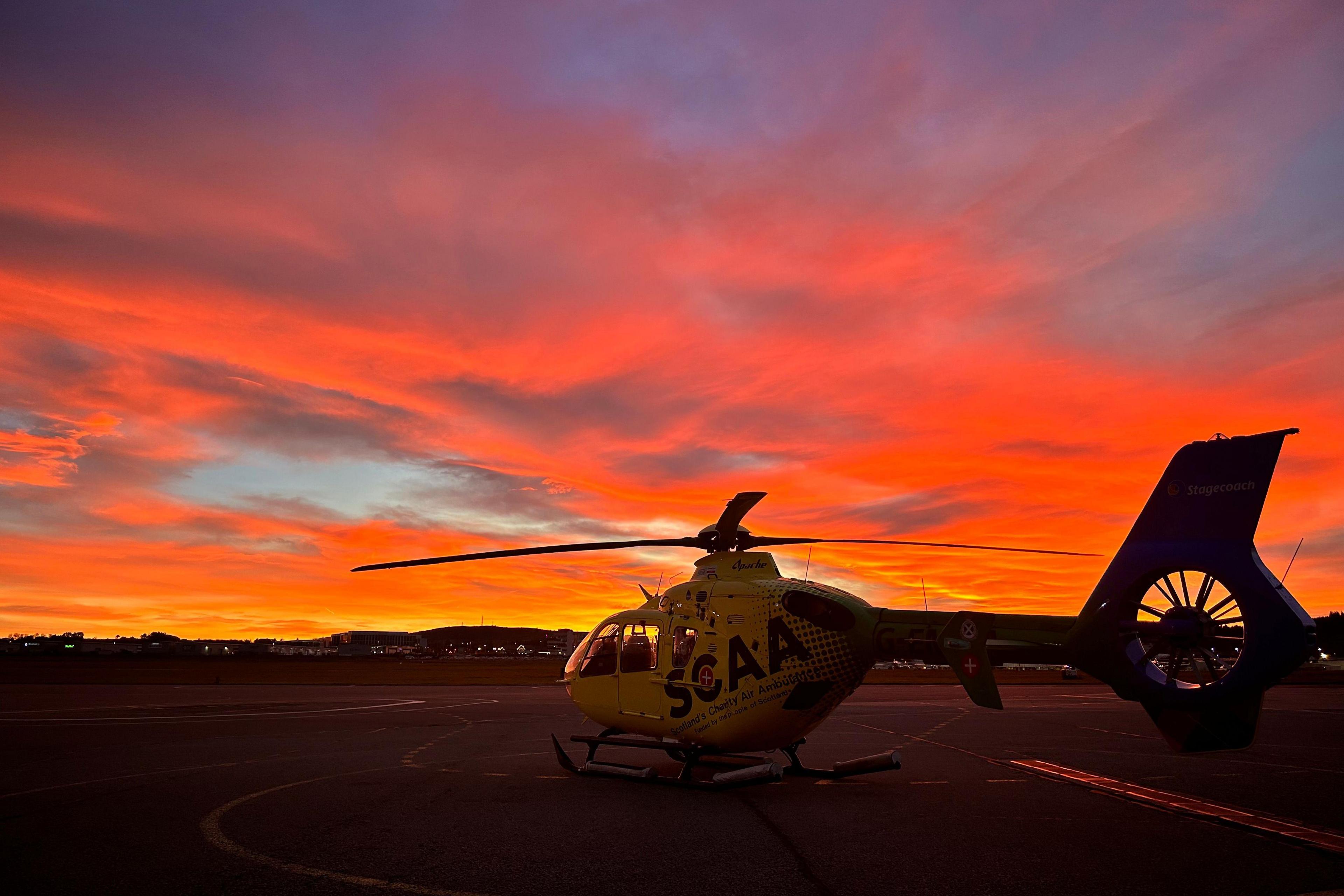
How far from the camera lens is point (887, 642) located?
13.7 meters

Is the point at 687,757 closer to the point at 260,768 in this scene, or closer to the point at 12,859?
the point at 260,768

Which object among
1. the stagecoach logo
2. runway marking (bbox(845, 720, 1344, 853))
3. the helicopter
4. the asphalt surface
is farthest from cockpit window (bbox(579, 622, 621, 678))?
the stagecoach logo

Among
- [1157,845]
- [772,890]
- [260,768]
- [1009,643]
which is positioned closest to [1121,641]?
[1009,643]

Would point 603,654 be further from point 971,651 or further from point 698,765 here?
point 971,651

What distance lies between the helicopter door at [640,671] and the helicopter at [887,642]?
3 centimetres

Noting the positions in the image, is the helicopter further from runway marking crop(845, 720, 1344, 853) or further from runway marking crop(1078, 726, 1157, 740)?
runway marking crop(1078, 726, 1157, 740)

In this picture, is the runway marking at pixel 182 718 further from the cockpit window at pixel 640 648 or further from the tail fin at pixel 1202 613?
the tail fin at pixel 1202 613

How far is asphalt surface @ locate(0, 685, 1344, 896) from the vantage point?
854cm

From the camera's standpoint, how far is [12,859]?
9.11m

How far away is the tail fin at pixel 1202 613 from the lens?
10.4 metres

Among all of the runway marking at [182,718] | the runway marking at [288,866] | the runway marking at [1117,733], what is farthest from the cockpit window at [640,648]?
the runway marking at [182,718]

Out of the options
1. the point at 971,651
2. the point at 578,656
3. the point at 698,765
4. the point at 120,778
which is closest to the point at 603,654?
the point at 578,656

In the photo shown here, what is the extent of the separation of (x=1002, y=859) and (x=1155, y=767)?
10131 mm

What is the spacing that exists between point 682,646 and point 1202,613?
8.32 meters
